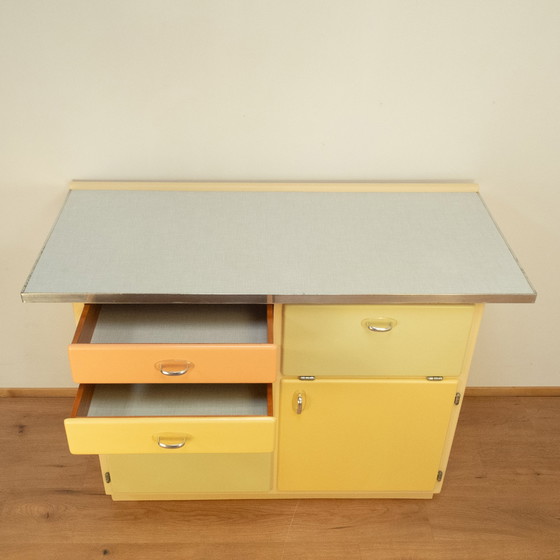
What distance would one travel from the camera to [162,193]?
69.4 inches

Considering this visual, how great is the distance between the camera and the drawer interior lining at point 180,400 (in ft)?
5.06

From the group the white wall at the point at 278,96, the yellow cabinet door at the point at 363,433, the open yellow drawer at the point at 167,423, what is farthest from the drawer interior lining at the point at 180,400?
the white wall at the point at 278,96

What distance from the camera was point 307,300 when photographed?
1437 millimetres

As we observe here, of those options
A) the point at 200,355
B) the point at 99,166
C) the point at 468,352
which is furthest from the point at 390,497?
the point at 99,166

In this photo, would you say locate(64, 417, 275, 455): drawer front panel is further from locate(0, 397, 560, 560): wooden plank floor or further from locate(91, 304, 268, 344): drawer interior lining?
locate(0, 397, 560, 560): wooden plank floor

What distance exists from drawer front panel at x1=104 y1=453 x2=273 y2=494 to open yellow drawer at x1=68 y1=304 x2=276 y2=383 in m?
0.39

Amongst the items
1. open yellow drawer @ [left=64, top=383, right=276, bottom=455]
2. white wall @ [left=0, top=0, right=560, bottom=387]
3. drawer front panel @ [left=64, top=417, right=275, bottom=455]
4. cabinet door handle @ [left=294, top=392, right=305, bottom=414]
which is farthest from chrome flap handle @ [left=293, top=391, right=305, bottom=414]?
white wall @ [left=0, top=0, right=560, bottom=387]

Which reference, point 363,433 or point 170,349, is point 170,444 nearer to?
point 170,349

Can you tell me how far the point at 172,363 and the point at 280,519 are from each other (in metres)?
0.68

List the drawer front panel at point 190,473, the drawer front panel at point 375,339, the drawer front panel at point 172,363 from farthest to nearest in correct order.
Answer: the drawer front panel at point 190,473 → the drawer front panel at point 375,339 → the drawer front panel at point 172,363

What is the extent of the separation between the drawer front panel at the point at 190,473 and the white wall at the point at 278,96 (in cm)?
66

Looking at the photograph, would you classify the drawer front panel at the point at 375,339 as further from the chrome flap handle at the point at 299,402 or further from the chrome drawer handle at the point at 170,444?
the chrome drawer handle at the point at 170,444

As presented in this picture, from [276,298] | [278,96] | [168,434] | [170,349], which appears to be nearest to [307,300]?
[276,298]

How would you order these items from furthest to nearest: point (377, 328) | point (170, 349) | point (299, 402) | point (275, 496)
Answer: point (275, 496), point (299, 402), point (377, 328), point (170, 349)
